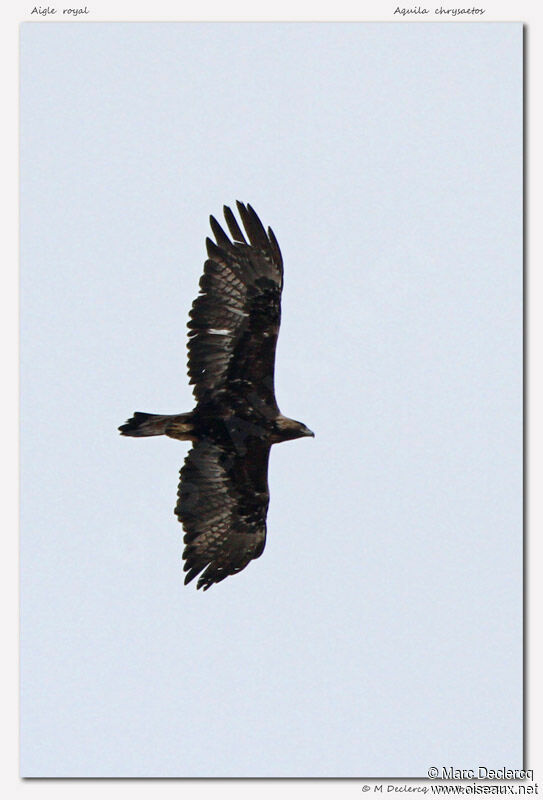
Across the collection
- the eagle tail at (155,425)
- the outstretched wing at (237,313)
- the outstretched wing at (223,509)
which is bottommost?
the outstretched wing at (223,509)

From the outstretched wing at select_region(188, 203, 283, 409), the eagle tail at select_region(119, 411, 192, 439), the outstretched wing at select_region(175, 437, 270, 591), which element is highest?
the outstretched wing at select_region(188, 203, 283, 409)

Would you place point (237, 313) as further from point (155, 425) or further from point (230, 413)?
point (155, 425)

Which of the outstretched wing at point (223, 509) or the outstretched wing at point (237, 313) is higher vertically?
the outstretched wing at point (237, 313)

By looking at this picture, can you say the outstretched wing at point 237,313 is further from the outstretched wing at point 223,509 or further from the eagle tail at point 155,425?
the outstretched wing at point 223,509

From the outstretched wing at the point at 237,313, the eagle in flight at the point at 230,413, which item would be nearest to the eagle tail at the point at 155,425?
the eagle in flight at the point at 230,413

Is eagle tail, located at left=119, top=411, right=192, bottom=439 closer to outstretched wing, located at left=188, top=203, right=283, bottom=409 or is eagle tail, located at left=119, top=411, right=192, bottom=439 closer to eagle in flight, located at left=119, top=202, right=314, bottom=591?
eagle in flight, located at left=119, top=202, right=314, bottom=591

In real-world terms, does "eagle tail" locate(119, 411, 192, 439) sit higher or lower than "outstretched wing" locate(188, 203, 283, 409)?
lower

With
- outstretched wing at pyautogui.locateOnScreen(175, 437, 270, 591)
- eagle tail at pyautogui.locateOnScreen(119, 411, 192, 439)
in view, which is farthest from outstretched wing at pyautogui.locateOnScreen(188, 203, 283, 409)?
outstretched wing at pyautogui.locateOnScreen(175, 437, 270, 591)
